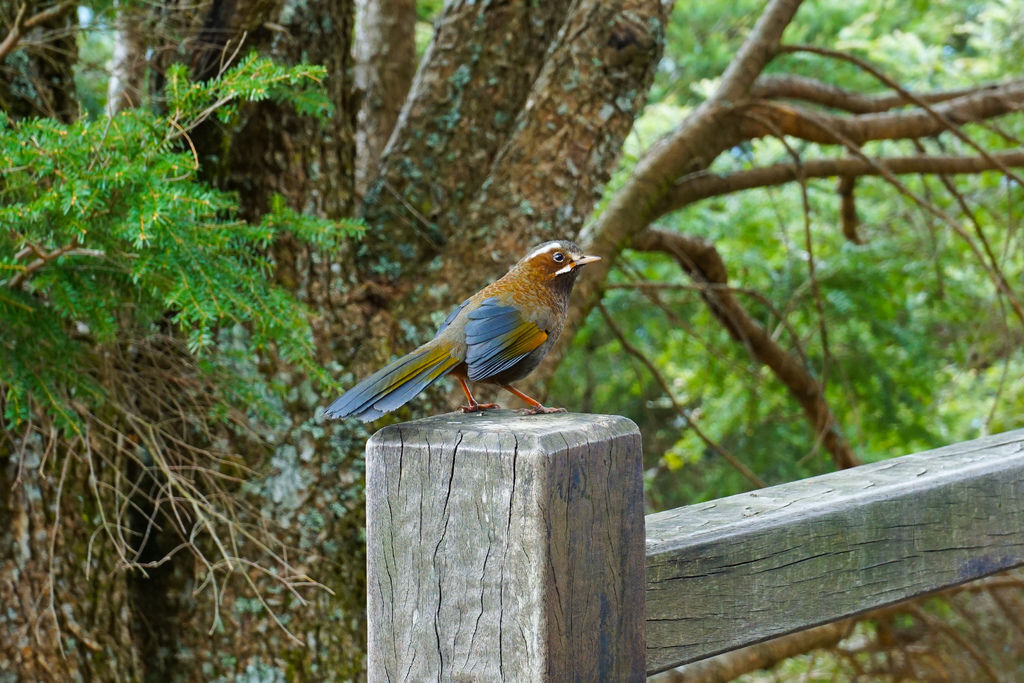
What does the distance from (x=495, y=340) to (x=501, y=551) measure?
24.7 inches

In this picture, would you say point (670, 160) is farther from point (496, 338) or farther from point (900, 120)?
point (496, 338)

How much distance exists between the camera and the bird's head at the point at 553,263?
5.70 feet

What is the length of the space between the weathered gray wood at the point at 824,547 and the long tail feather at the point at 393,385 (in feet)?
1.28

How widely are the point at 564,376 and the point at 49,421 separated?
4438mm

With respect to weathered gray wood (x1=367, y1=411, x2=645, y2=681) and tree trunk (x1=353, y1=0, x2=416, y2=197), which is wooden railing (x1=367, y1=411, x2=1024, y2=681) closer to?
weathered gray wood (x1=367, y1=411, x2=645, y2=681)

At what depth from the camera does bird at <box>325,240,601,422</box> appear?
1406mm

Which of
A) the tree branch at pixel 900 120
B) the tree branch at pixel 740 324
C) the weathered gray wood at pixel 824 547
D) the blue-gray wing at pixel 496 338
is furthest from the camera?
the tree branch at pixel 740 324

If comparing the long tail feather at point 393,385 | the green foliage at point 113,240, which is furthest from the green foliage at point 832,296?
the long tail feather at point 393,385

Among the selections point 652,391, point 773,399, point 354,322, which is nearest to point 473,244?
point 354,322

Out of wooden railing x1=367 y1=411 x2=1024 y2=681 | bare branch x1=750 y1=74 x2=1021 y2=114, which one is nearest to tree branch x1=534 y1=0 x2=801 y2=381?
bare branch x1=750 y1=74 x2=1021 y2=114

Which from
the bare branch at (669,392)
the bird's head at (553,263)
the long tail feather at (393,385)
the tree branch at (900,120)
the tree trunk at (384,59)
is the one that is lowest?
the bare branch at (669,392)

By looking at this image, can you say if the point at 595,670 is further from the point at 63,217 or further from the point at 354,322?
the point at 354,322

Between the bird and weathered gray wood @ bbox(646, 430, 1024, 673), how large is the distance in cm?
30

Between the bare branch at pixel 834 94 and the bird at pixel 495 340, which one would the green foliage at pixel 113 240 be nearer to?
the bird at pixel 495 340
